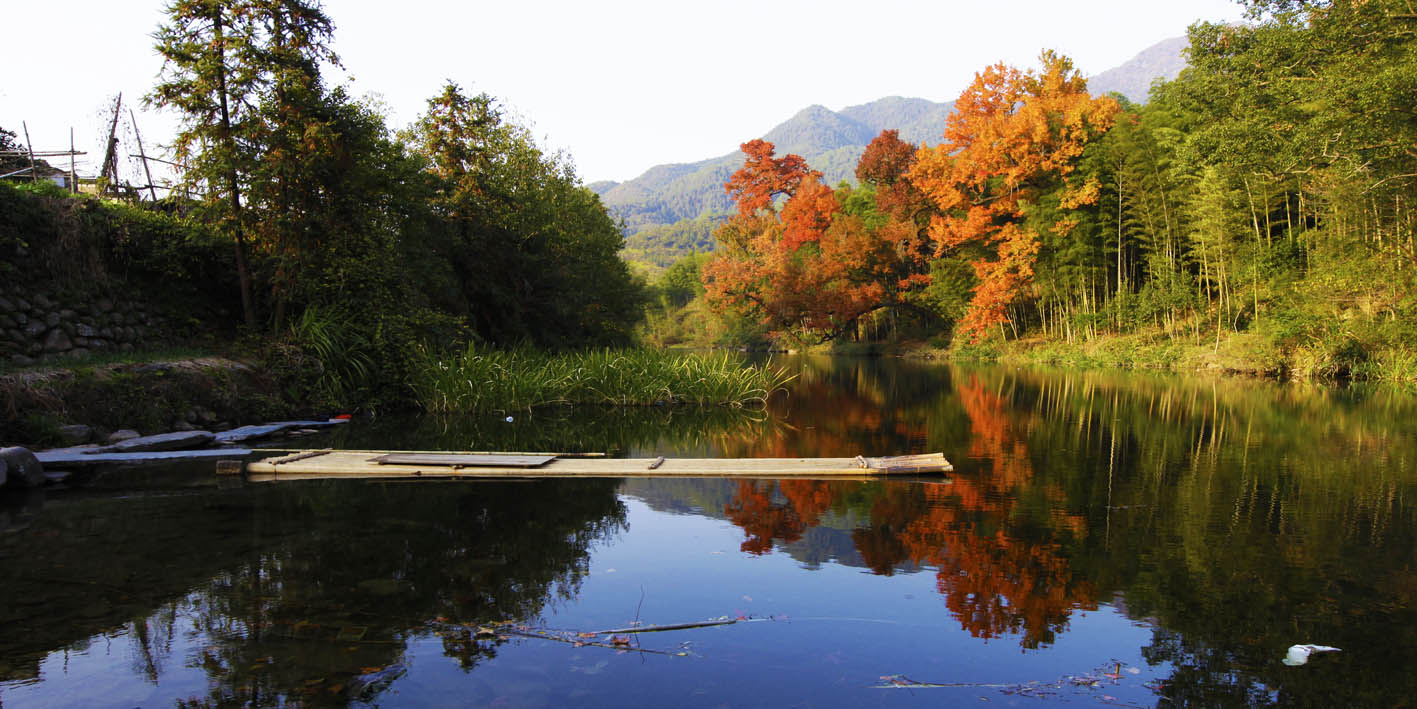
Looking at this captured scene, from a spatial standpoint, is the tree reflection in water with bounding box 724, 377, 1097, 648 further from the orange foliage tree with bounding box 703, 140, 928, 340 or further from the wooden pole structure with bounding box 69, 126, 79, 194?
the orange foliage tree with bounding box 703, 140, 928, 340

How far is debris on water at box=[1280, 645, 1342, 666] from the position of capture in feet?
12.5

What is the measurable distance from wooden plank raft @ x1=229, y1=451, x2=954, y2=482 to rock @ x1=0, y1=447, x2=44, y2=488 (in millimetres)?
Answer: 1646

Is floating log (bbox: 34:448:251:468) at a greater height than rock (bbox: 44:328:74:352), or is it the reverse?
rock (bbox: 44:328:74:352)

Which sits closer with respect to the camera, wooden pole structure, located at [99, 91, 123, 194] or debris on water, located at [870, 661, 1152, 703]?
debris on water, located at [870, 661, 1152, 703]

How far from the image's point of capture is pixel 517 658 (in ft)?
12.7

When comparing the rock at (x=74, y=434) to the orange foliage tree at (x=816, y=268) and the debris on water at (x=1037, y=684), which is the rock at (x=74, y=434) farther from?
the orange foliage tree at (x=816, y=268)

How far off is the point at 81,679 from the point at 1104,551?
6.14m

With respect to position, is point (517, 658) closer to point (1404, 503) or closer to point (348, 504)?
point (348, 504)

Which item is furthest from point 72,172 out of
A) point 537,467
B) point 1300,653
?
point 1300,653

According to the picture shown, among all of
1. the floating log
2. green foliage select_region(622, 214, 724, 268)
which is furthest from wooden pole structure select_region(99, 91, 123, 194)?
green foliage select_region(622, 214, 724, 268)

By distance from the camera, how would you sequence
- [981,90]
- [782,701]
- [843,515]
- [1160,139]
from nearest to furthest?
[782,701] < [843,515] < [1160,139] < [981,90]

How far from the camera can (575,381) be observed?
15.5m

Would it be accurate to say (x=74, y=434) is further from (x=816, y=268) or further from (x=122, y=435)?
(x=816, y=268)

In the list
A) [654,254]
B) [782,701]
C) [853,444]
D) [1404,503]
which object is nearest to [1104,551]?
[782,701]
